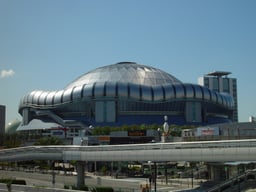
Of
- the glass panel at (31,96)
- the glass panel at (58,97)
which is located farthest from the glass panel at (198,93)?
the glass panel at (31,96)

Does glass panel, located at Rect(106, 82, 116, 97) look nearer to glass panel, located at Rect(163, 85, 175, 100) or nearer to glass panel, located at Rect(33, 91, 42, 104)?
glass panel, located at Rect(163, 85, 175, 100)

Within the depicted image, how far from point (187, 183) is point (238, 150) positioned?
79.7ft

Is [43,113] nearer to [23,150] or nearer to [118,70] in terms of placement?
[118,70]

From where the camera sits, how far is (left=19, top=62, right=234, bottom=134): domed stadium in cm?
13338

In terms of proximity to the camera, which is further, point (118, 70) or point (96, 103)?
point (118, 70)

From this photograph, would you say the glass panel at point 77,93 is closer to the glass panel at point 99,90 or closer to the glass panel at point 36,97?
the glass panel at point 99,90

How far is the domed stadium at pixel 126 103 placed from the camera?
133375mm

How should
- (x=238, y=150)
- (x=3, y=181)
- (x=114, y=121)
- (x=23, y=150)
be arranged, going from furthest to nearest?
(x=114, y=121) < (x=23, y=150) < (x=3, y=181) < (x=238, y=150)

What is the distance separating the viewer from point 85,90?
439 feet

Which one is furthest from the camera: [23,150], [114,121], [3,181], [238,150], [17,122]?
[17,122]

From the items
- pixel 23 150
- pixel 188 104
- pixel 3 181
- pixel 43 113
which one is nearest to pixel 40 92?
pixel 43 113

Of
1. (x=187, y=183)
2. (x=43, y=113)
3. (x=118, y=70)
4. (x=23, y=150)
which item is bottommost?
(x=187, y=183)

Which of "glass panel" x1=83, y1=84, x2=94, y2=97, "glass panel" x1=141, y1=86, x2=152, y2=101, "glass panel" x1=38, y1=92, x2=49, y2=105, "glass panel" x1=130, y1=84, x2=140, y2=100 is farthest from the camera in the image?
"glass panel" x1=38, y1=92, x2=49, y2=105

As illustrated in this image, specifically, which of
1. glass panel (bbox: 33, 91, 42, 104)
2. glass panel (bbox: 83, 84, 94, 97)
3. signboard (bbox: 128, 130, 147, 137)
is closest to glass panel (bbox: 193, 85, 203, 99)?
glass panel (bbox: 83, 84, 94, 97)
